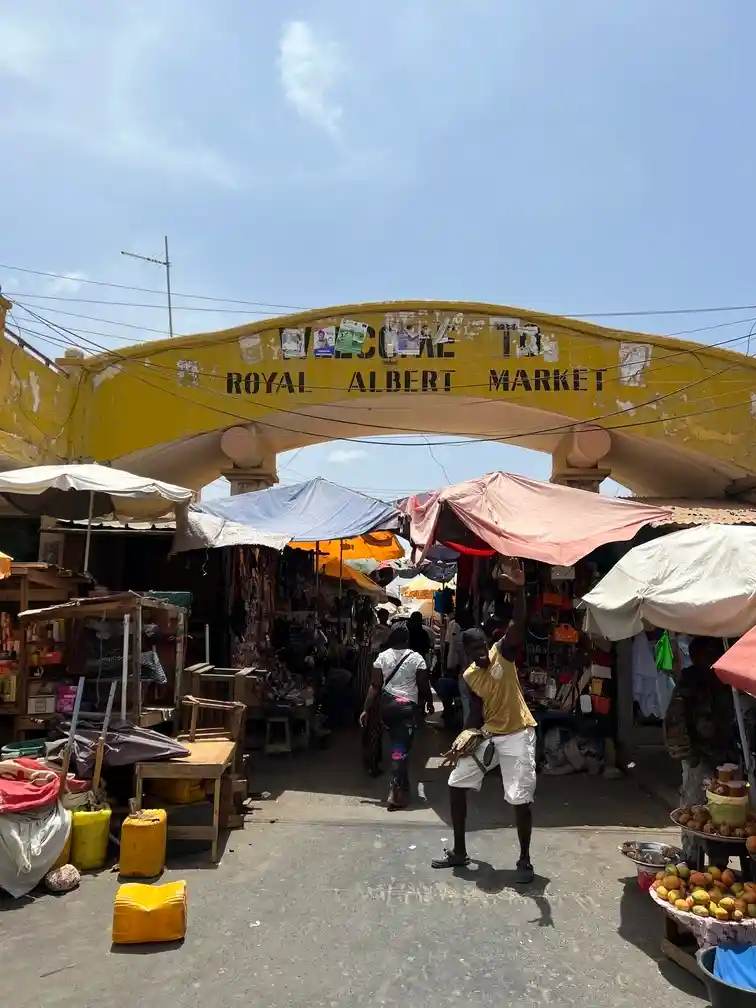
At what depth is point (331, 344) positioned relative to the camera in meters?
14.7

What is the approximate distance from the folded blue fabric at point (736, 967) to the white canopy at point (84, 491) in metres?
6.60

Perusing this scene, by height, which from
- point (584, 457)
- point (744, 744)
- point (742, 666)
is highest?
point (584, 457)

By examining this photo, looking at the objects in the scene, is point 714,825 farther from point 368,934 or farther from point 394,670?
point 394,670

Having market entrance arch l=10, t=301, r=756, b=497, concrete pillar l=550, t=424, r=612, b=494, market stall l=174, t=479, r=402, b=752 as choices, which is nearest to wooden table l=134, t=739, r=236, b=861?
market stall l=174, t=479, r=402, b=752

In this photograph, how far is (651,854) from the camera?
5609 mm

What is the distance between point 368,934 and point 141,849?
5.99 ft

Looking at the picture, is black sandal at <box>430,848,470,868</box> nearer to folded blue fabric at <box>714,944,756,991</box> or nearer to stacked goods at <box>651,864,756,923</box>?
stacked goods at <box>651,864,756,923</box>

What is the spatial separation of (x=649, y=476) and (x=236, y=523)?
1043 centimetres

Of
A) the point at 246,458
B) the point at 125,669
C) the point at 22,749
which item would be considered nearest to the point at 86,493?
the point at 125,669

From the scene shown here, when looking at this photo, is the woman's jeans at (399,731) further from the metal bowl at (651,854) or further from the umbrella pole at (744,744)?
the umbrella pole at (744,744)

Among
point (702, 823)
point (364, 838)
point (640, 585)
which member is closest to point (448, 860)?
point (364, 838)

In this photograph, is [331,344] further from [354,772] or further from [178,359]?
[354,772]

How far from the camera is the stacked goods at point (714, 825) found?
4.69m

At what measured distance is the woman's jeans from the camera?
8.02 meters
